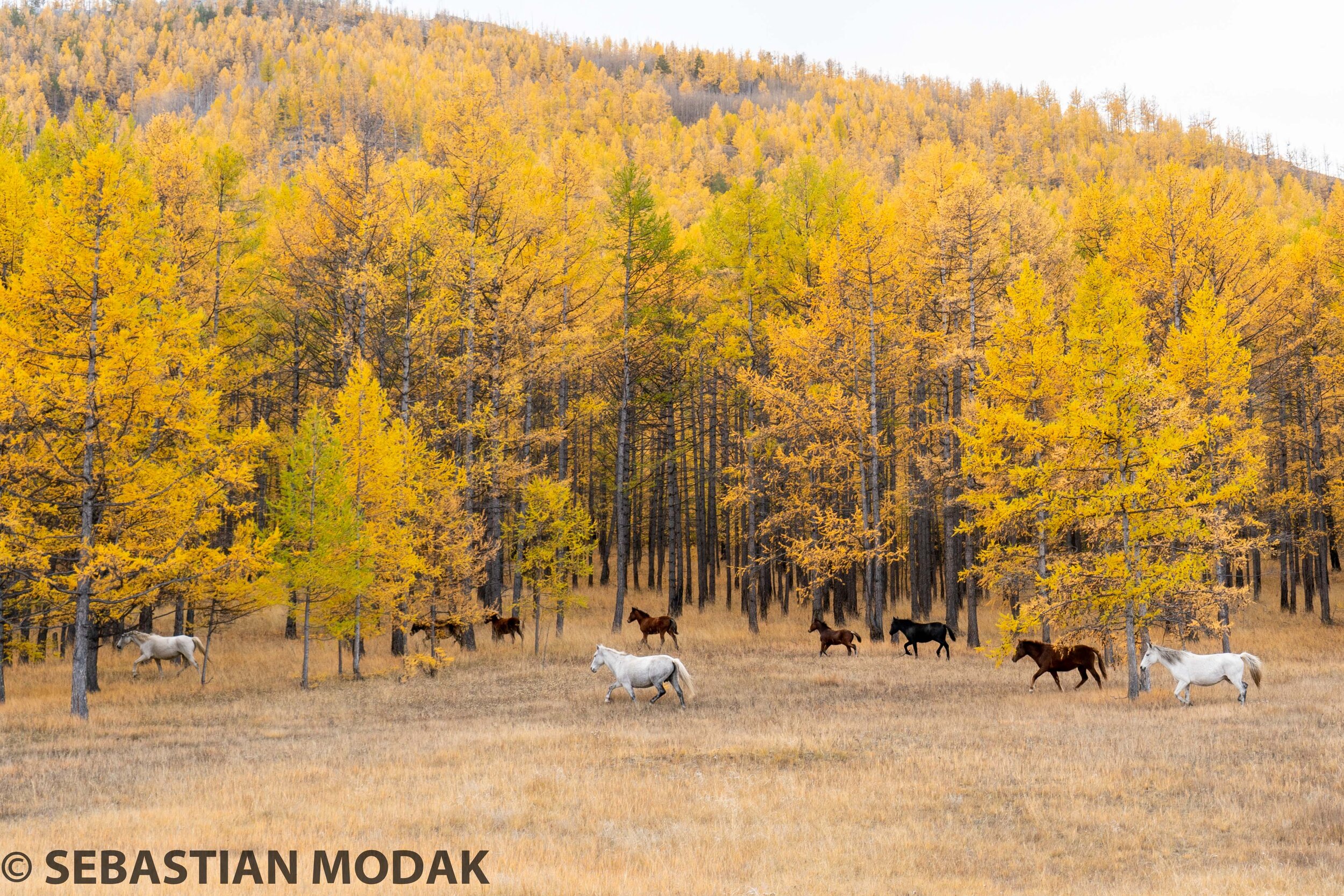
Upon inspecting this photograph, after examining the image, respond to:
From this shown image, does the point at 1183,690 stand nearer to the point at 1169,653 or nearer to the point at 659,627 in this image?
the point at 1169,653

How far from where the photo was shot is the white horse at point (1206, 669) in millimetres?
16750

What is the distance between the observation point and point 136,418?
18.2 metres

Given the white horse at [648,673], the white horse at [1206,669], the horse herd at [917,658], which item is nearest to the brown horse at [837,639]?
the horse herd at [917,658]

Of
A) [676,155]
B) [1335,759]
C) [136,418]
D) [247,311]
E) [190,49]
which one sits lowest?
[1335,759]

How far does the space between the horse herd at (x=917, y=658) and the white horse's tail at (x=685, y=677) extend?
20 millimetres

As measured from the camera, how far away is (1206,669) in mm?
16938

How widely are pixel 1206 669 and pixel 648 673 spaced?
11153 mm

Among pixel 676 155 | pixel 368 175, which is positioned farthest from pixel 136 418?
pixel 676 155

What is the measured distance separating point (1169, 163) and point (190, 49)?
197248 mm

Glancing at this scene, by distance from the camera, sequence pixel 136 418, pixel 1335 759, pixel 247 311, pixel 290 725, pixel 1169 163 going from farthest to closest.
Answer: pixel 247 311 → pixel 1169 163 → pixel 136 418 → pixel 290 725 → pixel 1335 759

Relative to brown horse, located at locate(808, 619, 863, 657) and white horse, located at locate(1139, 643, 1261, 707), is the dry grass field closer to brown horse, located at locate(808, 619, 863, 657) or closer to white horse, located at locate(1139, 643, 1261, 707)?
white horse, located at locate(1139, 643, 1261, 707)

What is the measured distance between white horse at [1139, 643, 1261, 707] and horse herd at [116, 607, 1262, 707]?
1 centimetres

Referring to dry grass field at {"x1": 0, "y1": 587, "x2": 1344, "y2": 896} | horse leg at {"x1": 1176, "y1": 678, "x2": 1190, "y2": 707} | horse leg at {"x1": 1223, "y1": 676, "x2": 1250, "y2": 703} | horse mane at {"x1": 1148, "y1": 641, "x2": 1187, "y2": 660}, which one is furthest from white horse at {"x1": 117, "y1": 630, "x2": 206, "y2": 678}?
horse leg at {"x1": 1223, "y1": 676, "x2": 1250, "y2": 703}

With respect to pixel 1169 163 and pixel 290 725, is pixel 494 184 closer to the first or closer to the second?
pixel 290 725
